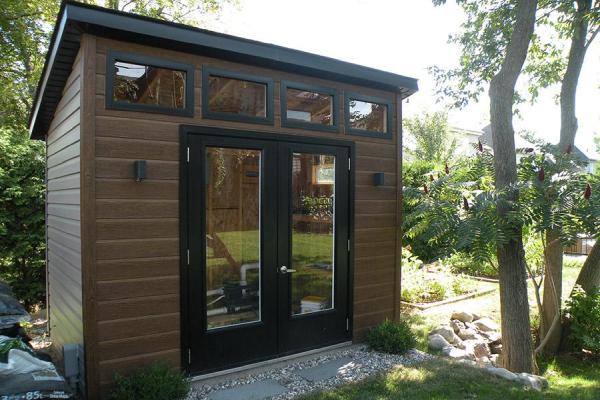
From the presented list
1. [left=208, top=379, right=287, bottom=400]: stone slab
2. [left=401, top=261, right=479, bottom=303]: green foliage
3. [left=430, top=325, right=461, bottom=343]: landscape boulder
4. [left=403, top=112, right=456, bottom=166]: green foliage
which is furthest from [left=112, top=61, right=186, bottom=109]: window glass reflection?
[left=403, top=112, right=456, bottom=166]: green foliage

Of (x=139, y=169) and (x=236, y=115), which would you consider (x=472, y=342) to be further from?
(x=139, y=169)

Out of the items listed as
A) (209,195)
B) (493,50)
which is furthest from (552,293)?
(209,195)

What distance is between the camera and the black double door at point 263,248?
152 inches

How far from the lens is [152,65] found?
3576 millimetres

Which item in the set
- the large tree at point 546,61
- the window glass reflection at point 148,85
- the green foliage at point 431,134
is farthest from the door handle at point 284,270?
the green foliage at point 431,134

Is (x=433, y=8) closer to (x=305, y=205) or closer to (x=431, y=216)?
(x=431, y=216)

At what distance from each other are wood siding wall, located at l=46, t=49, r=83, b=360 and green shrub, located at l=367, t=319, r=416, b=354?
2.96 m

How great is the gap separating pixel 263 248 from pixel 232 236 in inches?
13.4

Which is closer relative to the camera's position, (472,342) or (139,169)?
(139,169)

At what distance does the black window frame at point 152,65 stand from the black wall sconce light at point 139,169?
0.44m

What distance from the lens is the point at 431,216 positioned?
489 cm

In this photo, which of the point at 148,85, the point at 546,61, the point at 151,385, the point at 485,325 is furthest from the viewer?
the point at 546,61

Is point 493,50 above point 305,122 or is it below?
above

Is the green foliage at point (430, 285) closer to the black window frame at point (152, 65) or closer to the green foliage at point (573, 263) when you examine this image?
the green foliage at point (573, 263)
